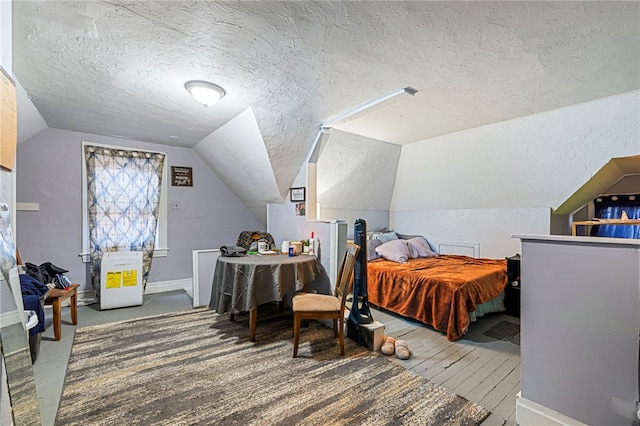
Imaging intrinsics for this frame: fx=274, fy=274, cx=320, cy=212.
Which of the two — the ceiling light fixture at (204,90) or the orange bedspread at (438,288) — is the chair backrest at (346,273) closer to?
the orange bedspread at (438,288)

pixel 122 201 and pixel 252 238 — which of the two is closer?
pixel 122 201

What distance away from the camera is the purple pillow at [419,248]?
4087 mm

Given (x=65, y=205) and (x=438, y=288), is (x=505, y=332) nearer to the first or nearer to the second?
(x=438, y=288)

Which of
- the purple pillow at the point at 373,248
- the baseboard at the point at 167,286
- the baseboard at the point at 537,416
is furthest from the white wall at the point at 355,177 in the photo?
the baseboard at the point at 537,416

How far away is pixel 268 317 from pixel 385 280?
4.73ft

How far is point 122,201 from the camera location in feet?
12.6

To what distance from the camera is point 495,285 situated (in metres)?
3.04

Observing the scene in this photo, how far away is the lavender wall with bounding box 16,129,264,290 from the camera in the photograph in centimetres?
332

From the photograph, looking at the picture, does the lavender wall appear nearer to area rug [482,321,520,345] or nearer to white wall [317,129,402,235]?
white wall [317,129,402,235]

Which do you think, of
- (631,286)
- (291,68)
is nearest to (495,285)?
(631,286)

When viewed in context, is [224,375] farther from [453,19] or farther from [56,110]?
[56,110]

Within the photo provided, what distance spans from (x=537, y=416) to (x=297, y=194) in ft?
9.38

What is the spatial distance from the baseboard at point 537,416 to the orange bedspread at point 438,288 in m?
1.00

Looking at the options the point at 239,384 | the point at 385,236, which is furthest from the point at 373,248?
the point at 239,384
